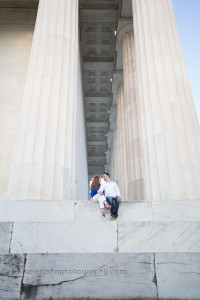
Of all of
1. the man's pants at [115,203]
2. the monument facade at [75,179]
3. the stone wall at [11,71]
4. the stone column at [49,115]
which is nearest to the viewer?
the monument facade at [75,179]

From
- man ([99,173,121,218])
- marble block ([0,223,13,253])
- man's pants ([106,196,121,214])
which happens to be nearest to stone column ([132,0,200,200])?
man ([99,173,121,218])

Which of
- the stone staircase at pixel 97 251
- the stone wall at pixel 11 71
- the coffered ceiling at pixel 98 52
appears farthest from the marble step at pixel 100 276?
the coffered ceiling at pixel 98 52

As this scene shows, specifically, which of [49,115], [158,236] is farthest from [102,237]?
[49,115]

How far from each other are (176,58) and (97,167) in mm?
51769

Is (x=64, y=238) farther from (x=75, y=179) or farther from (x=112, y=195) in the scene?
(x=75, y=179)

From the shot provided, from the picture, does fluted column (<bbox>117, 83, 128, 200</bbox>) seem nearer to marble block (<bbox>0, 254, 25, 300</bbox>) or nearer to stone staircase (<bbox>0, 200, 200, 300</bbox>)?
stone staircase (<bbox>0, 200, 200, 300</bbox>)

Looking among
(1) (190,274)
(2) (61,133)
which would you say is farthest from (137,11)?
(1) (190,274)

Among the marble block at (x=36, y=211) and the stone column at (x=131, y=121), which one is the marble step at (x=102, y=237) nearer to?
the marble block at (x=36, y=211)

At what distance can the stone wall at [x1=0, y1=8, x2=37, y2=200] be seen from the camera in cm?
1723

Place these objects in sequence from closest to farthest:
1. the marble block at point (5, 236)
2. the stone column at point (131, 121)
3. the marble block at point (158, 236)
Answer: the marble block at point (158, 236) < the marble block at point (5, 236) < the stone column at point (131, 121)

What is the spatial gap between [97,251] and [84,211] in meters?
2.04

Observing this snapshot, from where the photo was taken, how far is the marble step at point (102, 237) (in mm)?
7957

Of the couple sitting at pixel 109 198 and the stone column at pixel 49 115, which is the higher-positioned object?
the stone column at pixel 49 115

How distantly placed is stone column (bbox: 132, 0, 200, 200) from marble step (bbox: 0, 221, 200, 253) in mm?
2763
